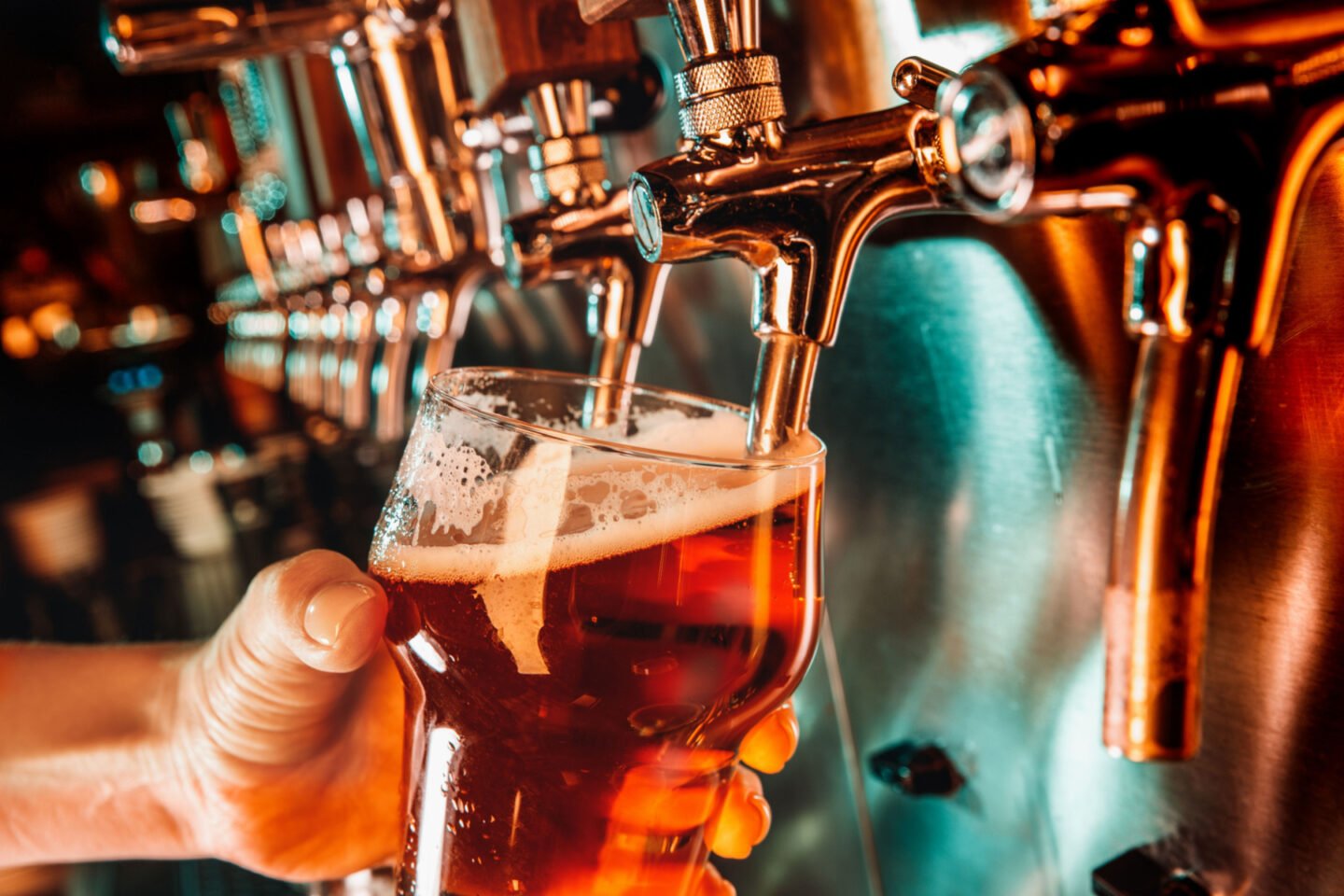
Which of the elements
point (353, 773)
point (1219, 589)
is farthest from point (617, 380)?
point (353, 773)

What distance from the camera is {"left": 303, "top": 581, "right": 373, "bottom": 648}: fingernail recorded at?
0.56 m

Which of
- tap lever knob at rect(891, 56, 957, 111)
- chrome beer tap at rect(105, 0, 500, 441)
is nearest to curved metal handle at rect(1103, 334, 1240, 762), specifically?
tap lever knob at rect(891, 56, 957, 111)

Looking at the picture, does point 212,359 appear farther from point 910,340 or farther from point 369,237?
point 910,340

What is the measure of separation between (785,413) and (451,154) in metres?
0.70

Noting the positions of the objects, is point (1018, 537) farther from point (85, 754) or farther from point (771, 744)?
point (85, 754)

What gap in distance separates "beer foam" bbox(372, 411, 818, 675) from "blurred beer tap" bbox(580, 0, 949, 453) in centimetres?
3

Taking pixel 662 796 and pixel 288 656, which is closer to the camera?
pixel 662 796

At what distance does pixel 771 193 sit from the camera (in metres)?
0.45

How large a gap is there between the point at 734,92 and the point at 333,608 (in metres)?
0.33

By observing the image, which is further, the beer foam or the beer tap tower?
the beer tap tower

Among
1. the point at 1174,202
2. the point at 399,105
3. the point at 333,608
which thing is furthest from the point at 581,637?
the point at 399,105

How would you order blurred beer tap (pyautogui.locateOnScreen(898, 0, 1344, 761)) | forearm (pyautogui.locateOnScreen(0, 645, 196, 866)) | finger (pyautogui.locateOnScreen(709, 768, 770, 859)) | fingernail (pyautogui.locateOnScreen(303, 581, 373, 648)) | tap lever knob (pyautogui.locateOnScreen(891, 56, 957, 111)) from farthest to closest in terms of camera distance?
forearm (pyautogui.locateOnScreen(0, 645, 196, 866)) → finger (pyautogui.locateOnScreen(709, 768, 770, 859)) → fingernail (pyautogui.locateOnScreen(303, 581, 373, 648)) → tap lever knob (pyautogui.locateOnScreen(891, 56, 957, 111)) → blurred beer tap (pyautogui.locateOnScreen(898, 0, 1344, 761))

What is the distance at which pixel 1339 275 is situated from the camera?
47 centimetres

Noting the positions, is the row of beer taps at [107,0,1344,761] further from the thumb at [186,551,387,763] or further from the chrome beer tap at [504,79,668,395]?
the thumb at [186,551,387,763]
